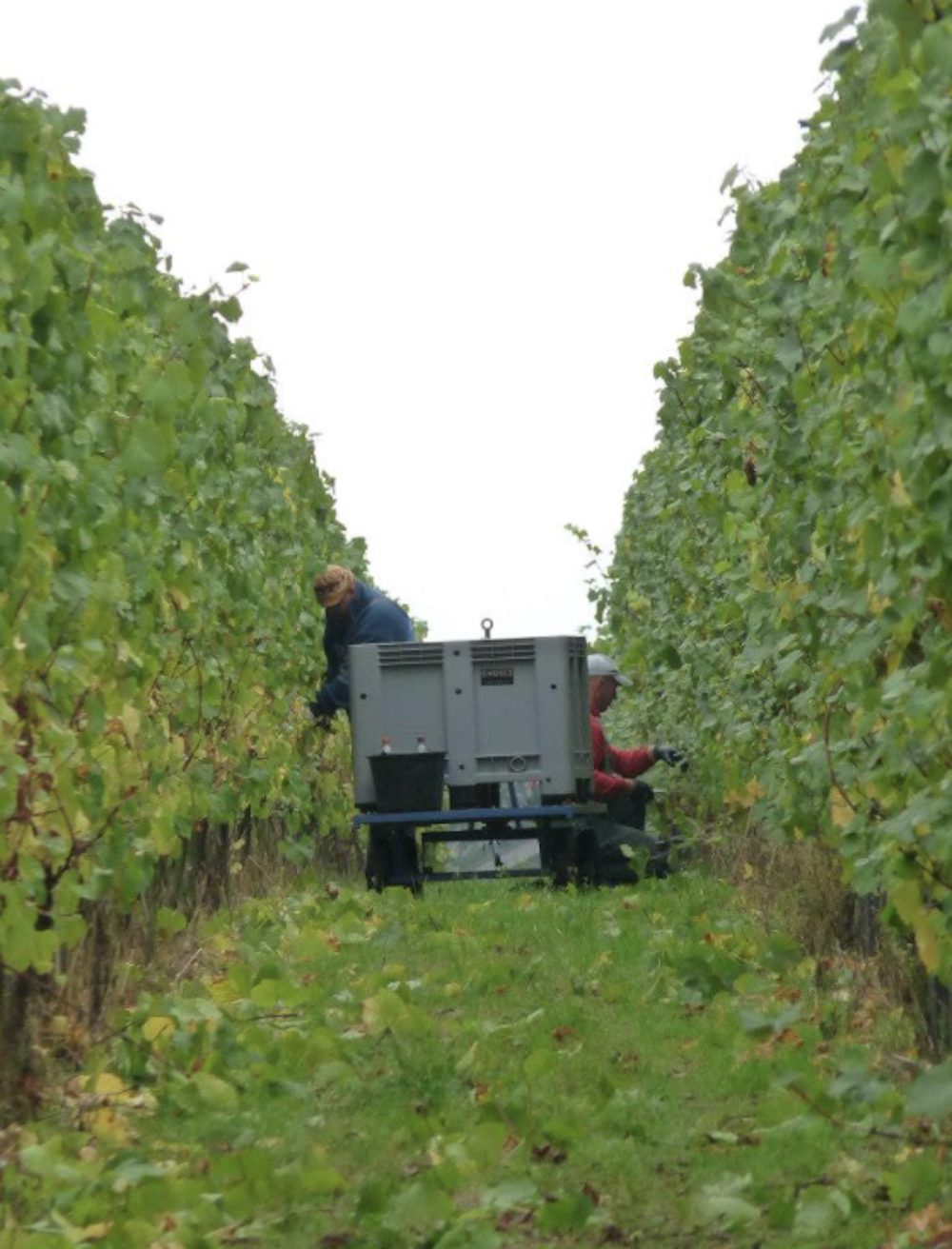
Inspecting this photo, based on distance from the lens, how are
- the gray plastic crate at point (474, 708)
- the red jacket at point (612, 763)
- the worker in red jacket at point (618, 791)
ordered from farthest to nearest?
1. the red jacket at point (612, 763)
2. the worker in red jacket at point (618, 791)
3. the gray plastic crate at point (474, 708)

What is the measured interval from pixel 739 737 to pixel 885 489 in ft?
16.8

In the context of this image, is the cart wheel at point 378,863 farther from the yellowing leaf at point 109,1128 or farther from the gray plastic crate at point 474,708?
the yellowing leaf at point 109,1128

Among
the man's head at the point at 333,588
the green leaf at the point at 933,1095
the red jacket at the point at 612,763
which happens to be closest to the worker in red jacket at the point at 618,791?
the red jacket at the point at 612,763

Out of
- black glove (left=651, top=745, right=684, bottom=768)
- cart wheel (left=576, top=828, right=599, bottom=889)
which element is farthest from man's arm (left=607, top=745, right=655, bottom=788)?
cart wheel (left=576, top=828, right=599, bottom=889)

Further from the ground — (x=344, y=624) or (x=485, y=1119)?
(x=344, y=624)

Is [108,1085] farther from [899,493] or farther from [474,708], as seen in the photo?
[474,708]

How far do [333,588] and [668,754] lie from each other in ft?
8.32

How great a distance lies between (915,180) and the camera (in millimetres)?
4898

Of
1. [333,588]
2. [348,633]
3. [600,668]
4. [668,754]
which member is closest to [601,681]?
[600,668]

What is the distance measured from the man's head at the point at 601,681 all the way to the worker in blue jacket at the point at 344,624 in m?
1.27

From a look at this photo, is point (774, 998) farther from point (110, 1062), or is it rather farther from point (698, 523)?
point (698, 523)

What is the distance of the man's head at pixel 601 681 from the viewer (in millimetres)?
16203

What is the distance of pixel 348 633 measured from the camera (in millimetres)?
16016

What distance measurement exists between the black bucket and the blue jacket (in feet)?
3.32
